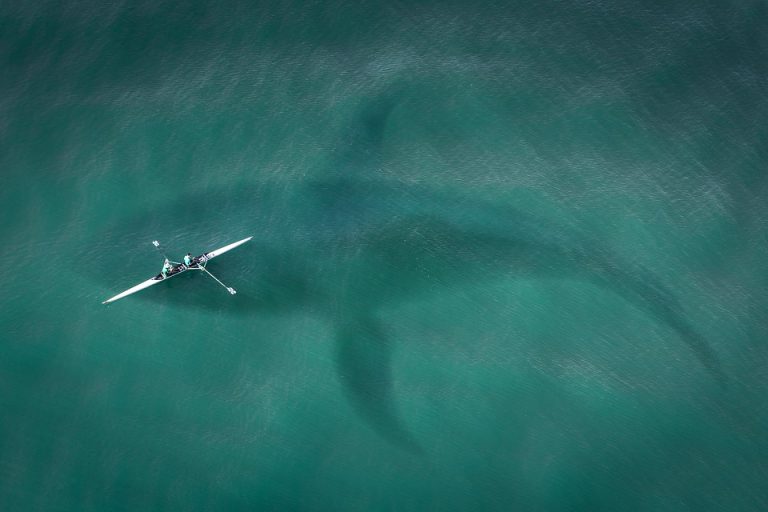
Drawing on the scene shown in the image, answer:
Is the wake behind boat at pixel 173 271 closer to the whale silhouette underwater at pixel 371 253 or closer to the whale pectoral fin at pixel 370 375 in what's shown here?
the whale silhouette underwater at pixel 371 253

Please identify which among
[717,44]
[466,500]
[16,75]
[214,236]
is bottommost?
[466,500]

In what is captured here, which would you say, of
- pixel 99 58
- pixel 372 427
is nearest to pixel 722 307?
pixel 372 427

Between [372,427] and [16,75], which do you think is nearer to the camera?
[372,427]

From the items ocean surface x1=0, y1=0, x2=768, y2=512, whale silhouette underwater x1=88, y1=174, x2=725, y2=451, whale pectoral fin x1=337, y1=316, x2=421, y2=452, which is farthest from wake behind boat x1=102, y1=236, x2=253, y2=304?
whale pectoral fin x1=337, y1=316, x2=421, y2=452

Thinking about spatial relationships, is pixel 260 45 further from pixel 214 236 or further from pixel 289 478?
pixel 289 478

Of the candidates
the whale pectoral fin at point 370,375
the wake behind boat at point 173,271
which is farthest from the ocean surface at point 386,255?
the wake behind boat at point 173,271

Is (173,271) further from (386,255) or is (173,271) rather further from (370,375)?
(370,375)

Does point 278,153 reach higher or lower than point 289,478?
higher
